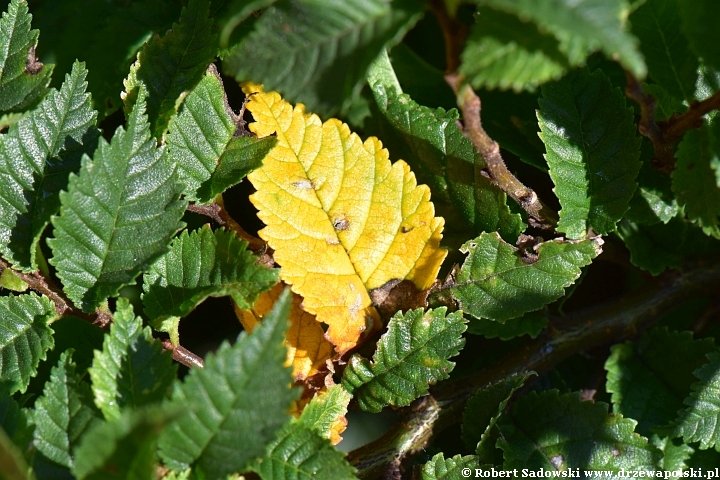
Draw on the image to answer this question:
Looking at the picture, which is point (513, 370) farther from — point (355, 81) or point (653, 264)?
point (355, 81)

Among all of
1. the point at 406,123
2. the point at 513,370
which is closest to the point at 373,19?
the point at 406,123

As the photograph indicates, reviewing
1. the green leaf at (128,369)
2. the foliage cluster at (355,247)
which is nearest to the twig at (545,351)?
the foliage cluster at (355,247)

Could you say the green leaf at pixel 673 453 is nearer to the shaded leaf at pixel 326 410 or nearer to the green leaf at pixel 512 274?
the green leaf at pixel 512 274

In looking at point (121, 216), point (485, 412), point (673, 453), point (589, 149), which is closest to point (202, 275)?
point (121, 216)

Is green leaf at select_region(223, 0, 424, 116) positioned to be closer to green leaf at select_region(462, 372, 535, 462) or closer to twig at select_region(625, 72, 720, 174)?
twig at select_region(625, 72, 720, 174)

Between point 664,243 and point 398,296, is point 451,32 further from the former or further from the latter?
point 664,243
